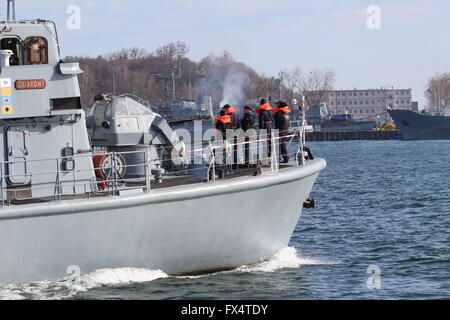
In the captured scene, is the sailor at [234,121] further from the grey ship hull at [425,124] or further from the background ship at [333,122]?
the background ship at [333,122]

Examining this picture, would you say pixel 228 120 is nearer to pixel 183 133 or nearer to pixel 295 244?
pixel 183 133

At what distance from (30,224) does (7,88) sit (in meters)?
2.29

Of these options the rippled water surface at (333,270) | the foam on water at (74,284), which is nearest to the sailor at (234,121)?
the rippled water surface at (333,270)

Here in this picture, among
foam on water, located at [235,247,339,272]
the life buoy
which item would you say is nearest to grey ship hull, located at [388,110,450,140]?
foam on water, located at [235,247,339,272]

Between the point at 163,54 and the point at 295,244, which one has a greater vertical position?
the point at 163,54

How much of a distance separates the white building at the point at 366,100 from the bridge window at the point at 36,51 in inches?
7113

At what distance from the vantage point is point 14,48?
14.1m

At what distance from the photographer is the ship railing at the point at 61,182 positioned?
13.6 meters

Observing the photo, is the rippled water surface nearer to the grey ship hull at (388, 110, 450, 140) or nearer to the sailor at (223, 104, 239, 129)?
the sailor at (223, 104, 239, 129)

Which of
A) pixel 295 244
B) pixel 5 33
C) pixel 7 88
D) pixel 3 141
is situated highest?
pixel 5 33

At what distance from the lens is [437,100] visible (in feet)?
522

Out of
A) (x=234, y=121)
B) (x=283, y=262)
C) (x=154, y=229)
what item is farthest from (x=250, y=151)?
(x=154, y=229)

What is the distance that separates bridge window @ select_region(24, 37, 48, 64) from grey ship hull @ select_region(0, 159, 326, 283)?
8.46 ft
